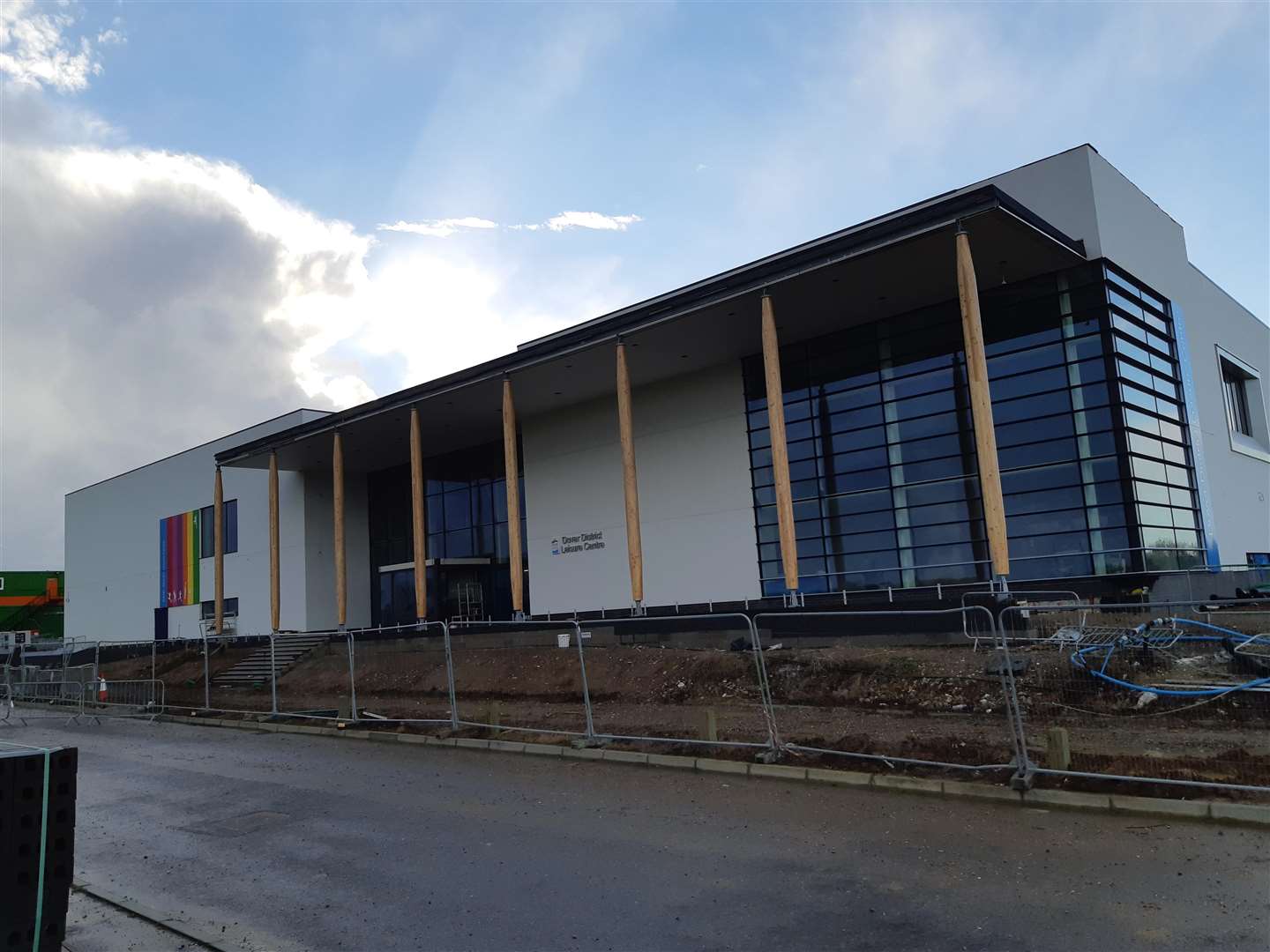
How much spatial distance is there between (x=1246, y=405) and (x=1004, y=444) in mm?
17359

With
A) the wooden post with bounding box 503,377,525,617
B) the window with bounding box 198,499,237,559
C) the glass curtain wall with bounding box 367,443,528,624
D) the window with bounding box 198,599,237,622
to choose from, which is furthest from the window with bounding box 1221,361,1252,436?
the window with bounding box 198,599,237,622

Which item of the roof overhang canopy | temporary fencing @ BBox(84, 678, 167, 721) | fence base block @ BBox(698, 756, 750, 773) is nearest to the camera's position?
fence base block @ BBox(698, 756, 750, 773)

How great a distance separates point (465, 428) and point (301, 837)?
29.7 metres

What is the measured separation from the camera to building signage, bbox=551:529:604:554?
34.1 metres

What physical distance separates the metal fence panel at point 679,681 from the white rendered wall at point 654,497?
6.62 m

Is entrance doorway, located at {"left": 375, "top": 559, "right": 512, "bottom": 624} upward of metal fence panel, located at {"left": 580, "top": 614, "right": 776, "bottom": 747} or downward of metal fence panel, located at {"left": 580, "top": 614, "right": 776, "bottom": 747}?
upward

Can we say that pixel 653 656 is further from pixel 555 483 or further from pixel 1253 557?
pixel 1253 557

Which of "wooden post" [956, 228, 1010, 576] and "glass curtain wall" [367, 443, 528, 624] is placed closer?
"wooden post" [956, 228, 1010, 576]

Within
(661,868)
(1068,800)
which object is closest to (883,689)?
(1068,800)

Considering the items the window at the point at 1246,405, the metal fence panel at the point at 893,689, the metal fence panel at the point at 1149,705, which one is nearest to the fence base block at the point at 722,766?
the metal fence panel at the point at 893,689

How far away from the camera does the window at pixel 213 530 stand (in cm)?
4619

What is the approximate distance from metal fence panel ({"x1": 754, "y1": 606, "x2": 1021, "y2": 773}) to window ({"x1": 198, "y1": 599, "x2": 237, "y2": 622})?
33.9 metres

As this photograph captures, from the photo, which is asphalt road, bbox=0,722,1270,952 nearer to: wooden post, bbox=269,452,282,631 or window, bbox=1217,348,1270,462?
wooden post, bbox=269,452,282,631

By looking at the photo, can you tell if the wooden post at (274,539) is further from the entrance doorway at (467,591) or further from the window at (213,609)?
the window at (213,609)
